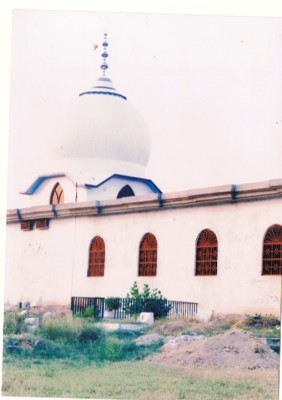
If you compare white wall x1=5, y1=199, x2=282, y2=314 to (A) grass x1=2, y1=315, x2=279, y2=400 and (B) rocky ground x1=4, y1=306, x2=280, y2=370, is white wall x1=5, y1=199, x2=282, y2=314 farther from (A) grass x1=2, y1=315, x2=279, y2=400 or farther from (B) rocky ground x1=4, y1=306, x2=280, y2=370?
(A) grass x1=2, y1=315, x2=279, y2=400

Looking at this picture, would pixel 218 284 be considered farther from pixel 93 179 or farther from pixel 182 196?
pixel 93 179

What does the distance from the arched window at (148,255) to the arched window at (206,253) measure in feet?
2.41

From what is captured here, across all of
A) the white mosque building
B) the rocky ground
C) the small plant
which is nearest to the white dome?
the white mosque building

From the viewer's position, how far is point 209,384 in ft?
35.5

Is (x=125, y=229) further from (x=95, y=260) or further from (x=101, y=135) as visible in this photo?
(x=101, y=135)

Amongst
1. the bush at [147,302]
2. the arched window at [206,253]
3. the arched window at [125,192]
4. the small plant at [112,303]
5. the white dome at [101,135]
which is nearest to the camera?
the arched window at [206,253]

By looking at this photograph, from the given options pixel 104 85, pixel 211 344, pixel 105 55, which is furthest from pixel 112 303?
pixel 105 55

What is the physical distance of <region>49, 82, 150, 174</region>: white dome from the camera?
42.5ft

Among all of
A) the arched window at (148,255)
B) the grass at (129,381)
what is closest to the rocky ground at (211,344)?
the grass at (129,381)

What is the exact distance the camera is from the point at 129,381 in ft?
36.0

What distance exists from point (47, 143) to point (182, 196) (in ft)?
8.29

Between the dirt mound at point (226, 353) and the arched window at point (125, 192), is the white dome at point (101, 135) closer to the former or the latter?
the arched window at point (125, 192)

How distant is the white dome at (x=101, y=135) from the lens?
13.0m

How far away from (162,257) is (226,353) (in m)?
1.91
